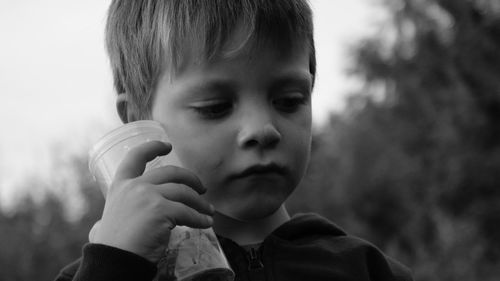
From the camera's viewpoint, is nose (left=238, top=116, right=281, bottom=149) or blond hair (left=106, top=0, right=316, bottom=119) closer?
nose (left=238, top=116, right=281, bottom=149)

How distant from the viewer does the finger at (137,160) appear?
1.69 metres

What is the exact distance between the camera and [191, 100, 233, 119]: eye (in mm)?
1935

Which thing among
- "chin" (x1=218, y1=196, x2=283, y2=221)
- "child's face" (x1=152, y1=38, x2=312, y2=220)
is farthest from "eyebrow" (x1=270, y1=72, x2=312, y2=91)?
"chin" (x1=218, y1=196, x2=283, y2=221)

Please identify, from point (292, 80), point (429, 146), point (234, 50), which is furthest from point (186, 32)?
point (429, 146)

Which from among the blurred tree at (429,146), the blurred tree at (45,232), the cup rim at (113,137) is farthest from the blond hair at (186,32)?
the blurred tree at (45,232)

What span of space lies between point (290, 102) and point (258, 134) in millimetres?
212

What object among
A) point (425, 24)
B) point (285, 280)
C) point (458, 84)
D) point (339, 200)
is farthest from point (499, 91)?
point (285, 280)

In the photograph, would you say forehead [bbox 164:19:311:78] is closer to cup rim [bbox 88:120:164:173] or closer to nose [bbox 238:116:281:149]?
nose [bbox 238:116:281:149]

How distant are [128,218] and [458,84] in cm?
1528

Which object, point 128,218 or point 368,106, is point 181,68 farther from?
→ point 368,106

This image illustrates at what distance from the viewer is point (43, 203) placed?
29.5 metres

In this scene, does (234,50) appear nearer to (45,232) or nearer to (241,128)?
(241,128)

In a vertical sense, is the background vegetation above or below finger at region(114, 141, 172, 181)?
below

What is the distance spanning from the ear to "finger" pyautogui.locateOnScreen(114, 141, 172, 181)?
0.58m
